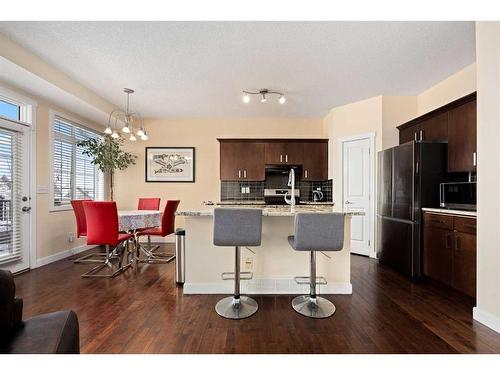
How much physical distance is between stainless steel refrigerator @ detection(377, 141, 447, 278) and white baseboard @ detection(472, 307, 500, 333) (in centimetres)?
95

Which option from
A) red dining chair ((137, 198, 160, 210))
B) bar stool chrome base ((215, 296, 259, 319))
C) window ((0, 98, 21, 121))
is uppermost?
window ((0, 98, 21, 121))

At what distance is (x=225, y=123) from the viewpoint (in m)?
5.43

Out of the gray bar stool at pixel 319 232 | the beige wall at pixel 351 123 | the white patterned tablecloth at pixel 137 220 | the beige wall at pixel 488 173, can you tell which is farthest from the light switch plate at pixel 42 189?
the beige wall at pixel 488 173

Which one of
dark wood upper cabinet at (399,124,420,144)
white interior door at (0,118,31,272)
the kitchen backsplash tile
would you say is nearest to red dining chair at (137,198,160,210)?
the kitchen backsplash tile

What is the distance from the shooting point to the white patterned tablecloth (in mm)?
3471

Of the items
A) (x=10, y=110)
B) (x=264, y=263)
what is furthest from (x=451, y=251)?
(x=10, y=110)

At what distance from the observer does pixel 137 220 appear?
11.8ft

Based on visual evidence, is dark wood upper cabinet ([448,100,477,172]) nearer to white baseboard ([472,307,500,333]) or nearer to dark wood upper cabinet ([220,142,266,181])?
white baseboard ([472,307,500,333])

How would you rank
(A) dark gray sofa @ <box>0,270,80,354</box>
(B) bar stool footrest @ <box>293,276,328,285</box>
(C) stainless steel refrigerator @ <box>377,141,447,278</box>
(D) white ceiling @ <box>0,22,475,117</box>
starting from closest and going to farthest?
(A) dark gray sofa @ <box>0,270,80,354</box> → (D) white ceiling @ <box>0,22,475,117</box> → (B) bar stool footrest @ <box>293,276,328,285</box> → (C) stainless steel refrigerator @ <box>377,141,447,278</box>

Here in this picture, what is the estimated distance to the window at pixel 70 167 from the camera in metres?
3.98

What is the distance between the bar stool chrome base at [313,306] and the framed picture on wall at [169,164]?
3616 millimetres

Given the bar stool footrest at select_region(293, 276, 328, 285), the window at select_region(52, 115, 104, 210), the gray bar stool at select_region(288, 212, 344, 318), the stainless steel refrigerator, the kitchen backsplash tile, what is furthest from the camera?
the kitchen backsplash tile

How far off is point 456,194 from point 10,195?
545 centimetres
